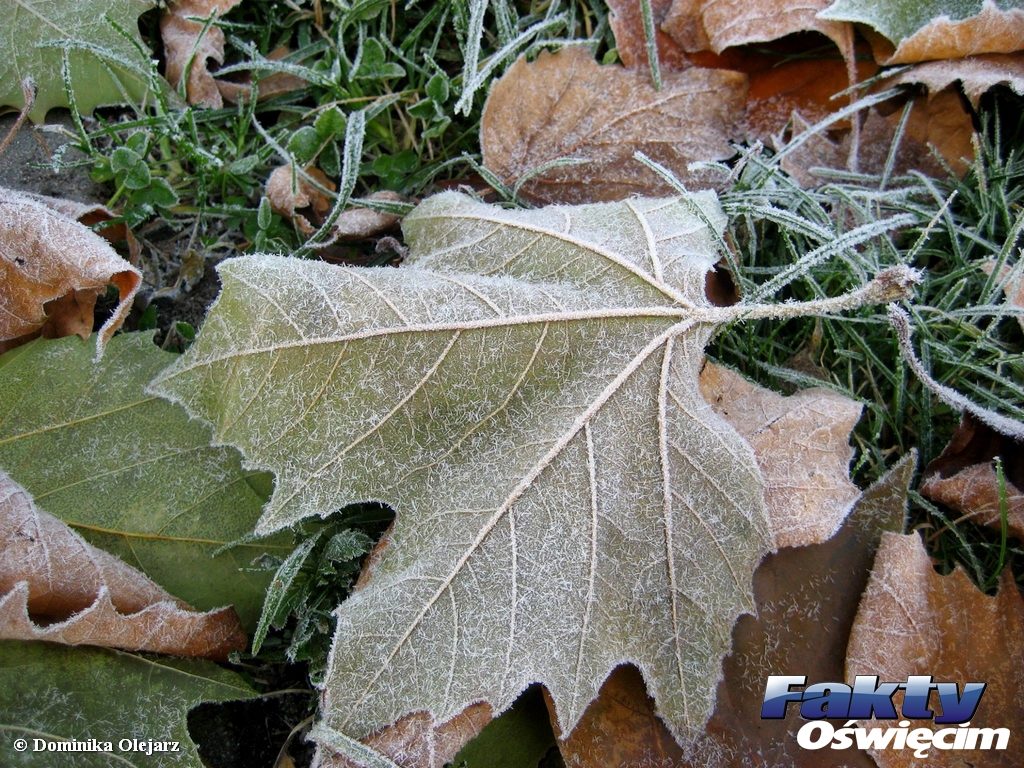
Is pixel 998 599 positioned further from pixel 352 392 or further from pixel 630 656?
pixel 352 392

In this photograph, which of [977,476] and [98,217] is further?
[98,217]

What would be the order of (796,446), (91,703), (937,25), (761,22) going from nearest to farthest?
(91,703) → (796,446) → (937,25) → (761,22)

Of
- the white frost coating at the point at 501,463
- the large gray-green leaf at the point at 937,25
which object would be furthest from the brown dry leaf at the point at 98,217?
the large gray-green leaf at the point at 937,25

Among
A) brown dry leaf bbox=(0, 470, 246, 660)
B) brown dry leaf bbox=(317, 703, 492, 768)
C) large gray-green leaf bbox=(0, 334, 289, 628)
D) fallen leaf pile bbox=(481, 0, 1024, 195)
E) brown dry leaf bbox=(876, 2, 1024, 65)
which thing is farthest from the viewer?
fallen leaf pile bbox=(481, 0, 1024, 195)

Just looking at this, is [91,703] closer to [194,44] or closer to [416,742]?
[416,742]

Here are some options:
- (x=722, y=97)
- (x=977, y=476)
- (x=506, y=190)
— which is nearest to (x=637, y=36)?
(x=722, y=97)

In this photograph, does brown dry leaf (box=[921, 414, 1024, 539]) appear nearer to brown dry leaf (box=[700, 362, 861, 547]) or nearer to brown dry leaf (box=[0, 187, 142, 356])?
brown dry leaf (box=[700, 362, 861, 547])

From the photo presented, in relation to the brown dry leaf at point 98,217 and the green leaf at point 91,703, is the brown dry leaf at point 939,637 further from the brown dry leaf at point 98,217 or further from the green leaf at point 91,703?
the brown dry leaf at point 98,217

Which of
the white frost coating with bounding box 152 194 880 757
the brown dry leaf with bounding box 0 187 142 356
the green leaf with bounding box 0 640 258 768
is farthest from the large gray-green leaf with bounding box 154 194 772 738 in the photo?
the green leaf with bounding box 0 640 258 768
